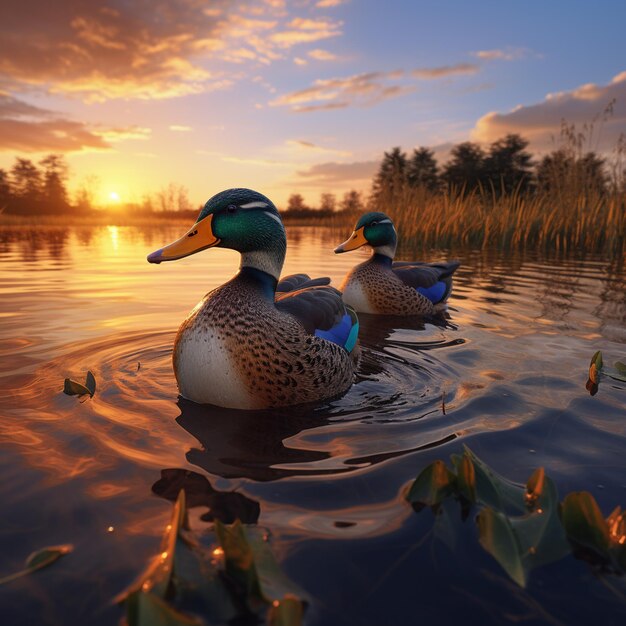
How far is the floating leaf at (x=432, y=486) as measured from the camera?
2.14 m

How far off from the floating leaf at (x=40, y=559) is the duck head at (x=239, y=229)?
6.40ft

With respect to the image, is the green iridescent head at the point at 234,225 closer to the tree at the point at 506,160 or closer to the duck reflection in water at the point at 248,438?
the duck reflection in water at the point at 248,438

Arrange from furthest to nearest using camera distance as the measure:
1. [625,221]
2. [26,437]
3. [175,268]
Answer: [625,221], [175,268], [26,437]

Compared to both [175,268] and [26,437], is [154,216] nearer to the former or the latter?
[175,268]

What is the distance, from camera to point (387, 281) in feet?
23.6

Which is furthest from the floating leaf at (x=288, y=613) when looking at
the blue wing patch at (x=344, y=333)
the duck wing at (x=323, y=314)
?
the blue wing patch at (x=344, y=333)

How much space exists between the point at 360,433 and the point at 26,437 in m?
1.97

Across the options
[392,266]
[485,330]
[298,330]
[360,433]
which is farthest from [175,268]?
[360,433]

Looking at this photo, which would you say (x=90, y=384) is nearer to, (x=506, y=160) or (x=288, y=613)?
(x=288, y=613)

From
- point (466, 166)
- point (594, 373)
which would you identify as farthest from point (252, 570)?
point (466, 166)

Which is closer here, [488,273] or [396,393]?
[396,393]

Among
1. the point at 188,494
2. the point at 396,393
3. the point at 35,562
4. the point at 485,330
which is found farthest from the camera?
the point at 485,330

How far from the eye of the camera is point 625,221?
12938mm

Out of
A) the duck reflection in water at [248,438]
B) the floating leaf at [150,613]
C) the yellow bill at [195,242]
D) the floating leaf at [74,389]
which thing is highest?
the yellow bill at [195,242]
